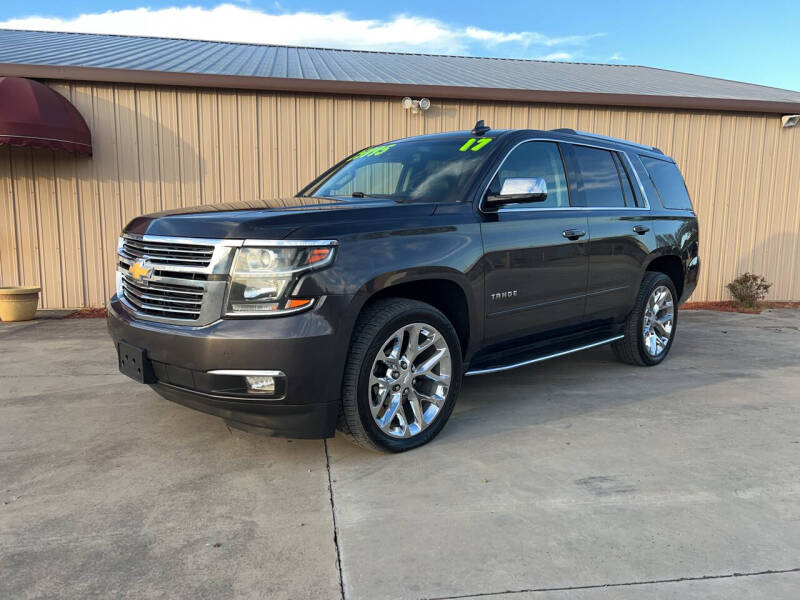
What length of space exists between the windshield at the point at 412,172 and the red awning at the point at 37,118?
4.53 meters

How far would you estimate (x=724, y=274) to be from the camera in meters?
10.0

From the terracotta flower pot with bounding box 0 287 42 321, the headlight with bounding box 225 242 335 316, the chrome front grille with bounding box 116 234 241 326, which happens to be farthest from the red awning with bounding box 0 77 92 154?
the headlight with bounding box 225 242 335 316

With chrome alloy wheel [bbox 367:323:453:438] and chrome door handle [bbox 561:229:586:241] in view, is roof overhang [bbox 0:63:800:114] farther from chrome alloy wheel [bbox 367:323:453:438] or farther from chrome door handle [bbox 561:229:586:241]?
chrome alloy wheel [bbox 367:323:453:438]

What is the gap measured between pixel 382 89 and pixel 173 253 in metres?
6.11

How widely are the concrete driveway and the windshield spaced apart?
1.54 meters

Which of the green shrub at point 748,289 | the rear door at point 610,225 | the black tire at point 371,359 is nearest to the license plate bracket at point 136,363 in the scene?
the black tire at point 371,359

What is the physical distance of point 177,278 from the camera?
3111 mm

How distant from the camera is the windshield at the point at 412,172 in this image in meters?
3.87

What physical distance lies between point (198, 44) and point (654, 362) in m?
11.5

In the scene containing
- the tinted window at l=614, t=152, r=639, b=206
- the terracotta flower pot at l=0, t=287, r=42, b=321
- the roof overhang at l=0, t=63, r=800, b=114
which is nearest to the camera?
the tinted window at l=614, t=152, r=639, b=206

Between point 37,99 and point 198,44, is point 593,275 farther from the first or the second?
point 198,44

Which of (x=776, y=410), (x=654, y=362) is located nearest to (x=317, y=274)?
(x=776, y=410)

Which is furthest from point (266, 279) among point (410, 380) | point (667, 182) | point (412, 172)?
point (667, 182)

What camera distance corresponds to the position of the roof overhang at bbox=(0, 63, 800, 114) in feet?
25.8
